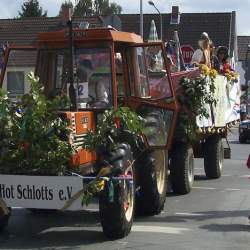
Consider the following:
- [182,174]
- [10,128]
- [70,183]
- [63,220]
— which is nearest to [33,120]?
[10,128]

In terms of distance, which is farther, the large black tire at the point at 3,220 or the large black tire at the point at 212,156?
the large black tire at the point at 212,156

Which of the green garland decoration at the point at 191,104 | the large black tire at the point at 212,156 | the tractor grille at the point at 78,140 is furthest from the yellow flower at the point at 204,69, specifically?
the tractor grille at the point at 78,140

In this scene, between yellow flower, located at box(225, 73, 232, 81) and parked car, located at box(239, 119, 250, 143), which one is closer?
yellow flower, located at box(225, 73, 232, 81)

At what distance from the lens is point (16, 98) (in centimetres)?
822

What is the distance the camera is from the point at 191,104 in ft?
39.1

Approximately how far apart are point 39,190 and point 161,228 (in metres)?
1.87

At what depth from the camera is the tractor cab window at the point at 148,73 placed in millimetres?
9594

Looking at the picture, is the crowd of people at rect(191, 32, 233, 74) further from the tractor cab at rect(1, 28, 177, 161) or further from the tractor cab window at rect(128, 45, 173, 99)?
the tractor cab at rect(1, 28, 177, 161)

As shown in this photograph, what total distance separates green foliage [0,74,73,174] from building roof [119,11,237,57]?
50104 millimetres

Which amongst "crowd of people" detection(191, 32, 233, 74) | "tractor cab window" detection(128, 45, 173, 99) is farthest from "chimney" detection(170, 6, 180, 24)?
"tractor cab window" detection(128, 45, 173, 99)

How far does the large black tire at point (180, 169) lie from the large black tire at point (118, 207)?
12.9 ft

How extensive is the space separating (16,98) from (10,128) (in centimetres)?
39

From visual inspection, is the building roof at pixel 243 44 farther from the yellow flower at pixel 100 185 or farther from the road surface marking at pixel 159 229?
the yellow flower at pixel 100 185

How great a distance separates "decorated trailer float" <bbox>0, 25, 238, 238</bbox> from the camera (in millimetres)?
7836
